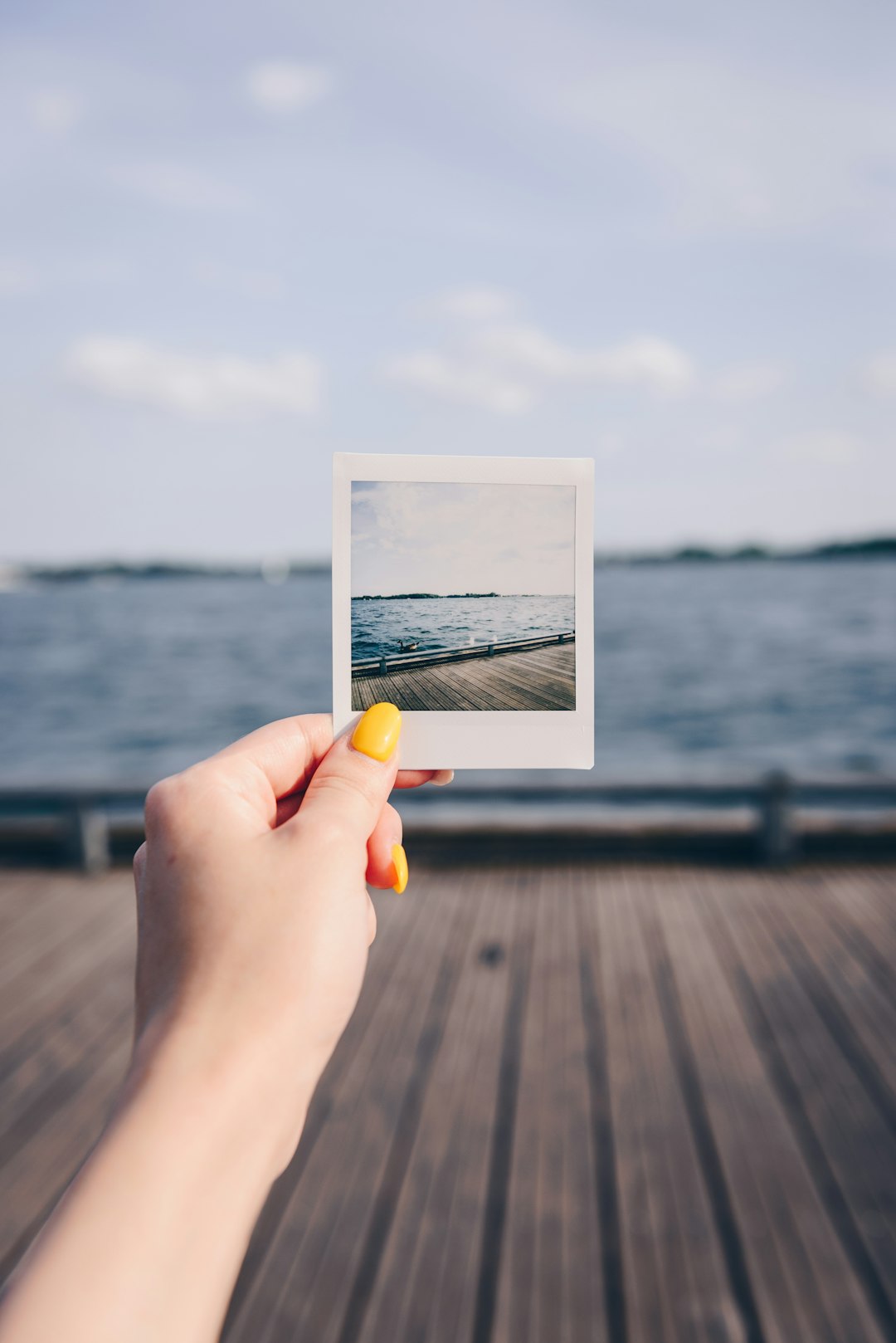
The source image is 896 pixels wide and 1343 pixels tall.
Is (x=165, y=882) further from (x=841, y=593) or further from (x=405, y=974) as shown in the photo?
(x=841, y=593)

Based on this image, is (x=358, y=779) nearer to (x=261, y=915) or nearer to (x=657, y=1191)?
(x=261, y=915)

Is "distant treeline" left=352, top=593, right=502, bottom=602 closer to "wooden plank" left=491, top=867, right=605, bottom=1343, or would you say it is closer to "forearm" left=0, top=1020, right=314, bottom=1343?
"forearm" left=0, top=1020, right=314, bottom=1343

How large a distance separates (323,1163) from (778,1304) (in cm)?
121

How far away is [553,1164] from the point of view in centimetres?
238

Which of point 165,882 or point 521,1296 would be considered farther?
point 521,1296

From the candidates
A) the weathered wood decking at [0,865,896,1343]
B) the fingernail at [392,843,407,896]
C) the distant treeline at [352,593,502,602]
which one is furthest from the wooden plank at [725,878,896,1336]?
the distant treeline at [352,593,502,602]

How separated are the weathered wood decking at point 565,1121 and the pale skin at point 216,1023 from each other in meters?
1.54

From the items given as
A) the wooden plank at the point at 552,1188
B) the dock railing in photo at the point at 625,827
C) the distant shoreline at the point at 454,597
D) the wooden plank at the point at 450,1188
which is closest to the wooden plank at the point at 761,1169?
the wooden plank at the point at 552,1188

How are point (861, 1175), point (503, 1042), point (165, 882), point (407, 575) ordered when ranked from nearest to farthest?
1. point (165, 882)
2. point (407, 575)
3. point (861, 1175)
4. point (503, 1042)

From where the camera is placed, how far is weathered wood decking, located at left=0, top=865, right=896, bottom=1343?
1.96 meters

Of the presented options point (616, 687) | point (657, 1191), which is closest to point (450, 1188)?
point (657, 1191)

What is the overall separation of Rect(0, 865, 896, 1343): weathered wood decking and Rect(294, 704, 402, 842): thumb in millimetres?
1609

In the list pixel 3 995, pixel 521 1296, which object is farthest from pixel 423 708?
pixel 3 995

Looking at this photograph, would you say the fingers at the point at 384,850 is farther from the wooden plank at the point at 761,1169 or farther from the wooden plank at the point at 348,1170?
the wooden plank at the point at 761,1169
